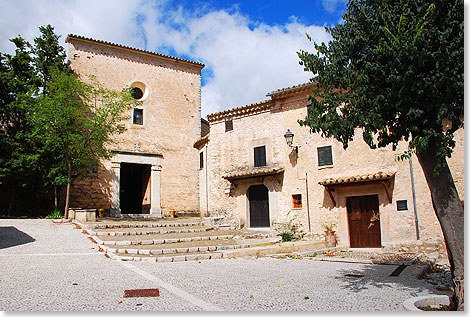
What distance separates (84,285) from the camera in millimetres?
6266

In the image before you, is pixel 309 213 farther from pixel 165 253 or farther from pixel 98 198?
pixel 98 198

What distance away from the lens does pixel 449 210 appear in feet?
16.9

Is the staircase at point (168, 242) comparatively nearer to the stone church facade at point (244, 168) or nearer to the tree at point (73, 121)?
the stone church facade at point (244, 168)

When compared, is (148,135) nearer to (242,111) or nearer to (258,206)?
(242,111)

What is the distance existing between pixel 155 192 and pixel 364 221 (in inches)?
514

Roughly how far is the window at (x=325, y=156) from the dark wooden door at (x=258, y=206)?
11.2 ft

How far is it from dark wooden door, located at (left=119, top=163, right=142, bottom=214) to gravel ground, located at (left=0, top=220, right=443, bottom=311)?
44.2 feet

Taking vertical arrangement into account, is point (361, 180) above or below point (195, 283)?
above

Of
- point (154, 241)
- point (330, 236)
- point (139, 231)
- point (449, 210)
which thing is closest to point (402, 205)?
point (330, 236)

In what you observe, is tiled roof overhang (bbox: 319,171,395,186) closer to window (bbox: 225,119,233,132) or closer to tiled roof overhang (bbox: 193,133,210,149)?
window (bbox: 225,119,233,132)

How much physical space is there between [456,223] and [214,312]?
3.71 m

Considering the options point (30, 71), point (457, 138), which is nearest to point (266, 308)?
point (457, 138)

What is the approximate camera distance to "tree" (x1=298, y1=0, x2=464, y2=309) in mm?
4809

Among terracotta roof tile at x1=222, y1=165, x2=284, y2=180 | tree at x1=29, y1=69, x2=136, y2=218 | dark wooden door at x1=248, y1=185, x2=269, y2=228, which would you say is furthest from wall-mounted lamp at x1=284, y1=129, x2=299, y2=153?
tree at x1=29, y1=69, x2=136, y2=218
